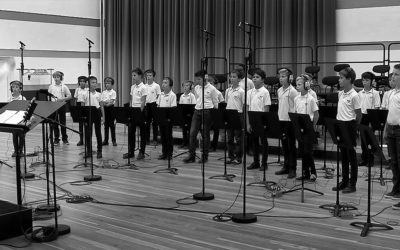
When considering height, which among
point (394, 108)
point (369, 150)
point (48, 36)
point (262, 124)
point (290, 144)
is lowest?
point (290, 144)

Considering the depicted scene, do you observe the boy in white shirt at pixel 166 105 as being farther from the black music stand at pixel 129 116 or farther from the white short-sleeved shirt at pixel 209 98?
the white short-sleeved shirt at pixel 209 98

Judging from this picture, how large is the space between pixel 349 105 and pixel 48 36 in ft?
42.9

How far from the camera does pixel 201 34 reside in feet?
51.0

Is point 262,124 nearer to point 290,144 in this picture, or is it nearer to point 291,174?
point 290,144

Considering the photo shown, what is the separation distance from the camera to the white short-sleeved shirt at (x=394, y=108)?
589cm

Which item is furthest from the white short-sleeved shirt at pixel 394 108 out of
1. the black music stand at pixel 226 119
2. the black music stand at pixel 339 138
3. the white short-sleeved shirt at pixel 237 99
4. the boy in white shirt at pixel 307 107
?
the white short-sleeved shirt at pixel 237 99

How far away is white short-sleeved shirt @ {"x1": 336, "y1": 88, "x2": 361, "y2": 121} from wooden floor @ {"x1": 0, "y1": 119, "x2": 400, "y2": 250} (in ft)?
3.39

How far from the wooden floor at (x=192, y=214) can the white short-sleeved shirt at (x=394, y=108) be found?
3.27 ft

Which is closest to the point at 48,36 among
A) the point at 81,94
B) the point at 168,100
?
the point at 81,94

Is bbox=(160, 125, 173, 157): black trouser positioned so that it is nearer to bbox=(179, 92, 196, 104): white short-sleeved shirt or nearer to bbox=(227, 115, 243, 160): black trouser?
bbox=(227, 115, 243, 160): black trouser

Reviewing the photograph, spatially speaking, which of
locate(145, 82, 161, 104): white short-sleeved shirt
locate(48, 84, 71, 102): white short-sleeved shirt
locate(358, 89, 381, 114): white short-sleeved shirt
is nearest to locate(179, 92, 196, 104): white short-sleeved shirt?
locate(145, 82, 161, 104): white short-sleeved shirt

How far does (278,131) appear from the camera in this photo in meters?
6.85

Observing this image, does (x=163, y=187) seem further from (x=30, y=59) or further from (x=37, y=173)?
(x=30, y=59)

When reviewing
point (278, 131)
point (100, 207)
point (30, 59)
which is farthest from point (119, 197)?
point (30, 59)
